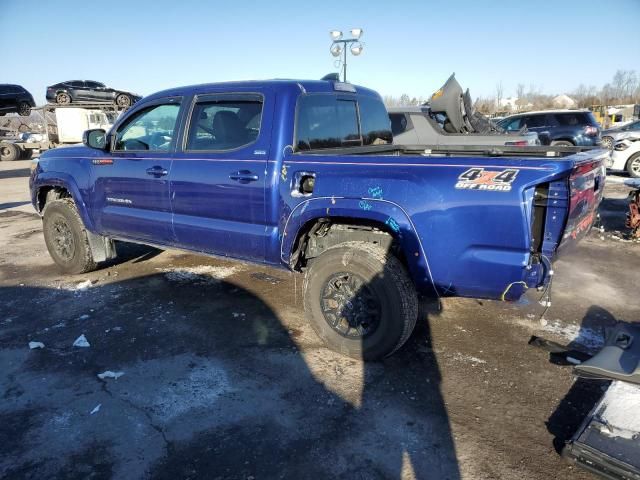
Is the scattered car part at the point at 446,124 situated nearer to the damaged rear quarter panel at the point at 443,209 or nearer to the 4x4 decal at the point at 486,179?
the damaged rear quarter panel at the point at 443,209

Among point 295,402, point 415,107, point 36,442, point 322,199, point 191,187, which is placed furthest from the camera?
point 415,107

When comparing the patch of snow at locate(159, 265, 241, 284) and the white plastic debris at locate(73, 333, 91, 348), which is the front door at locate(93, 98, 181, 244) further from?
the white plastic debris at locate(73, 333, 91, 348)

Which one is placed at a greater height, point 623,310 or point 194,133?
point 194,133

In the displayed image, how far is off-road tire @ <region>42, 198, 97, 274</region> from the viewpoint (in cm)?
509

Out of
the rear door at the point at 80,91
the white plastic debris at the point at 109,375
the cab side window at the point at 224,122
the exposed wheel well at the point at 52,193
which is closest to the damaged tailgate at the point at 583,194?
the cab side window at the point at 224,122

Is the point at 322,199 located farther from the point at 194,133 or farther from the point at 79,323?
the point at 79,323

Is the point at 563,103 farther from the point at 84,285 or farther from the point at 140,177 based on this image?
the point at 84,285

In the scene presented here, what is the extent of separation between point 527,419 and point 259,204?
233 cm

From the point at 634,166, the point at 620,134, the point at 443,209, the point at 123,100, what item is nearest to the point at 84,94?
the point at 123,100

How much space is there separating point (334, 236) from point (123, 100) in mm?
23003

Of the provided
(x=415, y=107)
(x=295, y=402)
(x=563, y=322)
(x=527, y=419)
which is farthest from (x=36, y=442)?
(x=415, y=107)

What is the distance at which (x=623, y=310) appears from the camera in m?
4.25

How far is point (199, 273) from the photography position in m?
5.33

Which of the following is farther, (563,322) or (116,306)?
(116,306)
